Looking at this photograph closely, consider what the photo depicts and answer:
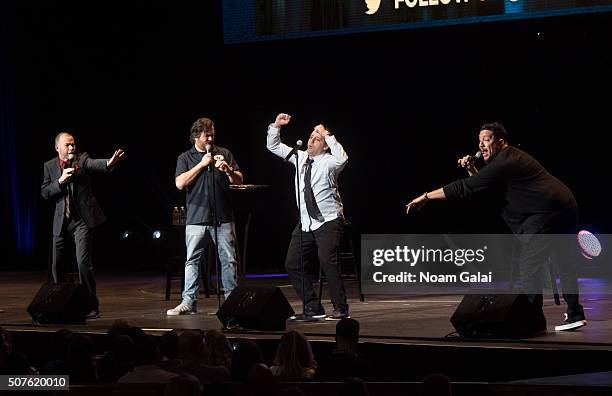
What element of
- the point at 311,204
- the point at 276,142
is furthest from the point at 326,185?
the point at 276,142

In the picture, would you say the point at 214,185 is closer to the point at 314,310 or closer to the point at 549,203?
the point at 314,310

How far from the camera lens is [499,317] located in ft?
21.8

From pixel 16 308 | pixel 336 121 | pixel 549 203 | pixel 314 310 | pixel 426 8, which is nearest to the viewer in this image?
pixel 549 203

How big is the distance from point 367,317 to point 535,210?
1.79 m

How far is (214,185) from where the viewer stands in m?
8.24

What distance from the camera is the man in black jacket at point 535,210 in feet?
23.3

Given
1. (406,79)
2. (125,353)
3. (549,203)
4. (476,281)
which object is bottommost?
(476,281)

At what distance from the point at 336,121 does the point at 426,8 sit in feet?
9.14

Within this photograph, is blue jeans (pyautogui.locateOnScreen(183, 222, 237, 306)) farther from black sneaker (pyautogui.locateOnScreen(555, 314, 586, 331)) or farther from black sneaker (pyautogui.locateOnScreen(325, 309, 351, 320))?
black sneaker (pyautogui.locateOnScreen(555, 314, 586, 331))

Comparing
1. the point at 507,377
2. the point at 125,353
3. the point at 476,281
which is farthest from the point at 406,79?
the point at 125,353

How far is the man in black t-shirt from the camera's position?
822cm

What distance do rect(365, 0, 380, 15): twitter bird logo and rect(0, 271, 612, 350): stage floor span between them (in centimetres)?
308

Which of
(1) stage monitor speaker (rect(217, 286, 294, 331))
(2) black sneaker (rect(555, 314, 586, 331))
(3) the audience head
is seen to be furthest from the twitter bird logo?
(3) the audience head

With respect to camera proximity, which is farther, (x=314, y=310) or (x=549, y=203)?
(x=314, y=310)
